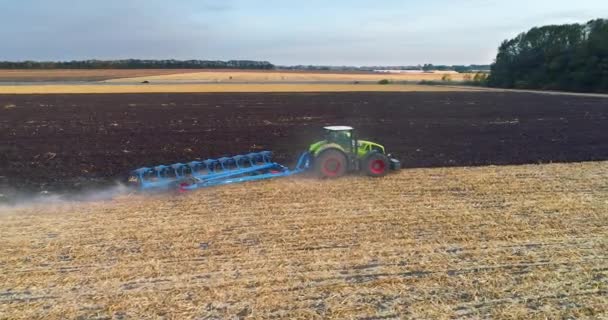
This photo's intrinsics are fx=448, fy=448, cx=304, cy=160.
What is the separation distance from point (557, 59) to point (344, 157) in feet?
240

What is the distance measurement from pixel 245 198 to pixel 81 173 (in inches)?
216

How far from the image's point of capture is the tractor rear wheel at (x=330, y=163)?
10852 millimetres

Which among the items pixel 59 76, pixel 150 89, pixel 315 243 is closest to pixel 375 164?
pixel 315 243

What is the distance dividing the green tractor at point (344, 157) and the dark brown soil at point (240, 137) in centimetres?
272

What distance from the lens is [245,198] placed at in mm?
9555

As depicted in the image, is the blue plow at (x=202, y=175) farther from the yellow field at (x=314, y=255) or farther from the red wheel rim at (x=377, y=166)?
the red wheel rim at (x=377, y=166)

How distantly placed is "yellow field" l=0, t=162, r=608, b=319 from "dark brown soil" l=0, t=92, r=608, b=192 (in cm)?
382

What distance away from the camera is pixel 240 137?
1892cm

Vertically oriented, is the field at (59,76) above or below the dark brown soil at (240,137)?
above

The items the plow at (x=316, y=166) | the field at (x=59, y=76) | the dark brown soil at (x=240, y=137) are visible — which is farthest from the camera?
the field at (x=59, y=76)

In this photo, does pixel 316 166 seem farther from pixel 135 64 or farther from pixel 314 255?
pixel 135 64

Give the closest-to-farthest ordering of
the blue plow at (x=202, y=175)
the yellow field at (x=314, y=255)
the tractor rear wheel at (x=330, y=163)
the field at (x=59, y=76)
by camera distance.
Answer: the yellow field at (x=314, y=255), the blue plow at (x=202, y=175), the tractor rear wheel at (x=330, y=163), the field at (x=59, y=76)

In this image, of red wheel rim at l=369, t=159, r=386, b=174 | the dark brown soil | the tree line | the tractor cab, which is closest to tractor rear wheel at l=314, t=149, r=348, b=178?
the tractor cab

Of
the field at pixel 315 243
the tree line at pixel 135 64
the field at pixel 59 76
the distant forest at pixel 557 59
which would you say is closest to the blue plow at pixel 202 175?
the field at pixel 315 243
